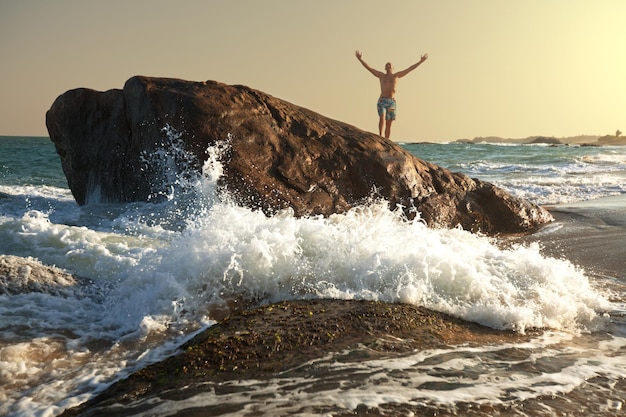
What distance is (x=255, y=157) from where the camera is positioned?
6.39 m

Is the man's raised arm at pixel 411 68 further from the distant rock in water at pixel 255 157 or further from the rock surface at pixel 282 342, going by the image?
the rock surface at pixel 282 342

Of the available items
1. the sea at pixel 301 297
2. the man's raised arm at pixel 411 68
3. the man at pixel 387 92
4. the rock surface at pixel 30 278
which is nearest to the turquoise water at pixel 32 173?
the man at pixel 387 92

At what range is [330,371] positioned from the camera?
2662 mm

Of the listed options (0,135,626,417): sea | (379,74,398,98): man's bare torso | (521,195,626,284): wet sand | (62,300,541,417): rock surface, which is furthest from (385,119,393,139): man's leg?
(62,300,541,417): rock surface

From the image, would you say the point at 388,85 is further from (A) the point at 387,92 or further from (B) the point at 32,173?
(B) the point at 32,173

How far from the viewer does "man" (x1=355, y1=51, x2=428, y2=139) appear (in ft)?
35.1

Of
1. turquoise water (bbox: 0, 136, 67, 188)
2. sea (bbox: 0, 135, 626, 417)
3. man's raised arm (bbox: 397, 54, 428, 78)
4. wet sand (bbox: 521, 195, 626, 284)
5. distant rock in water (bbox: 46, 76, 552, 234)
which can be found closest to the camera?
sea (bbox: 0, 135, 626, 417)

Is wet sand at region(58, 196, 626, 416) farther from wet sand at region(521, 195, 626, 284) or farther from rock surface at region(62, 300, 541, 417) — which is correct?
wet sand at region(521, 195, 626, 284)

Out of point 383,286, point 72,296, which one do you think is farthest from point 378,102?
point 72,296

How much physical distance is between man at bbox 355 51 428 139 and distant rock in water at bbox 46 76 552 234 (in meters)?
3.14

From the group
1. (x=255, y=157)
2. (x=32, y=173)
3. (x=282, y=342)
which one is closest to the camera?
(x=282, y=342)

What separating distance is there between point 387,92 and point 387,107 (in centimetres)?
35

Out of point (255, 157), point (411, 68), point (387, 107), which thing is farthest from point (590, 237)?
point (411, 68)

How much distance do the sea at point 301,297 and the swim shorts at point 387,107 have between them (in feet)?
15.9
